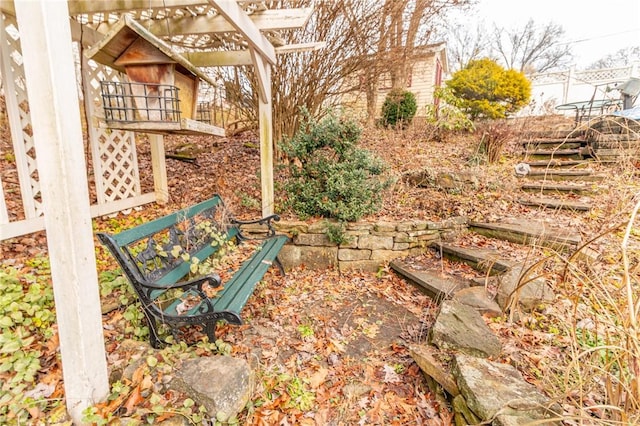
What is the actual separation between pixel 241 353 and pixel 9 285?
1707 mm

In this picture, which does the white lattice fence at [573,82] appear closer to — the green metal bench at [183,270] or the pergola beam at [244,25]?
the pergola beam at [244,25]

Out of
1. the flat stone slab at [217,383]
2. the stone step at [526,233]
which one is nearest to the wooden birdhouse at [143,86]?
the flat stone slab at [217,383]

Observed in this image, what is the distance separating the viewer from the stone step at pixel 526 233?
9.59 feet

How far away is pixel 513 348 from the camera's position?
6.66ft

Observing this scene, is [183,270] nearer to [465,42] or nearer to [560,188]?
[560,188]

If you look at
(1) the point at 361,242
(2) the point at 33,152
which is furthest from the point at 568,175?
(2) the point at 33,152

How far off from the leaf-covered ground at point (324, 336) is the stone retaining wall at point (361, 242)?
16 centimetres

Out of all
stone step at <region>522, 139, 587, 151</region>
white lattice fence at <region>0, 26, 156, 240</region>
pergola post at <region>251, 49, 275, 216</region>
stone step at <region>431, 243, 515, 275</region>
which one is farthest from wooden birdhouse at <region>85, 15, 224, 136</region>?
stone step at <region>522, 139, 587, 151</region>

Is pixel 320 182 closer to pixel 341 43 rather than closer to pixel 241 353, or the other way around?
pixel 241 353

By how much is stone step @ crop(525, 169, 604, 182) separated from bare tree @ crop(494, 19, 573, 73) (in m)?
19.9

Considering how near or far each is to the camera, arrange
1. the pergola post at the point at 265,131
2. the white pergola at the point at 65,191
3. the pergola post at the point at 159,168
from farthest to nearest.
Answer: the pergola post at the point at 159,168
the pergola post at the point at 265,131
the white pergola at the point at 65,191

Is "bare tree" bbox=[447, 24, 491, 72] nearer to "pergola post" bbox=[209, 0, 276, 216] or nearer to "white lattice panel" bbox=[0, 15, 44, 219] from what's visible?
"pergola post" bbox=[209, 0, 276, 216]

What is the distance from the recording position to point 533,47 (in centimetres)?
2128

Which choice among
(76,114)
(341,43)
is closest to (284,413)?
(76,114)
